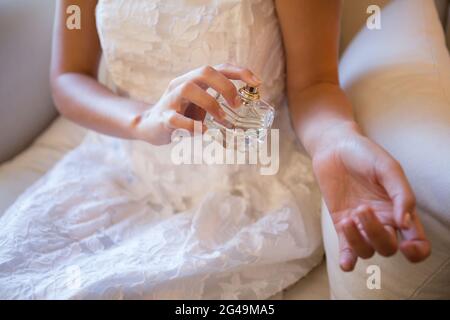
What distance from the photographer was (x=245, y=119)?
1.80ft

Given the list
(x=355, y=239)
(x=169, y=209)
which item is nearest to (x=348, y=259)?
(x=355, y=239)

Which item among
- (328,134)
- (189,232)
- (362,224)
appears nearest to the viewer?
(362,224)

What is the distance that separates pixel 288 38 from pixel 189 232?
0.29 m

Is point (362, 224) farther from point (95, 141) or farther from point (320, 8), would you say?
point (95, 141)

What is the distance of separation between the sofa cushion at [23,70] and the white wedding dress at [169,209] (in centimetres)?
14

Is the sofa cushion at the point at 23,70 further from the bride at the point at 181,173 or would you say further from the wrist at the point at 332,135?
the wrist at the point at 332,135

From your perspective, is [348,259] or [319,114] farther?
[319,114]

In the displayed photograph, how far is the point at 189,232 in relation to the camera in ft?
2.20

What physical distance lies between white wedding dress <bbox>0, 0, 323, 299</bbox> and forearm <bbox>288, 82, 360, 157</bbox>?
0.04m

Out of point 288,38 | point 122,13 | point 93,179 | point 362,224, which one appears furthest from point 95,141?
point 362,224

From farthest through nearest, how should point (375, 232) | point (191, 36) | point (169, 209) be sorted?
point (169, 209), point (191, 36), point (375, 232)

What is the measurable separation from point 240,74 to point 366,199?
18 centimetres

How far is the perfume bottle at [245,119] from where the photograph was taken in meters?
0.53

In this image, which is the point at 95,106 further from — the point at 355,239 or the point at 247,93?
the point at 355,239
